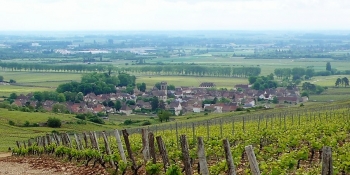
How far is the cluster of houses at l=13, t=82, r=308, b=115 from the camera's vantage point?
9225cm

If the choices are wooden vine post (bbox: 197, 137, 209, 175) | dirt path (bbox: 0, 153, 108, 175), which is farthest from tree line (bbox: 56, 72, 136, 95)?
wooden vine post (bbox: 197, 137, 209, 175)

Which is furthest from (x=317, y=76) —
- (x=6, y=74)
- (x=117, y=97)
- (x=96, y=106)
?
(x=6, y=74)

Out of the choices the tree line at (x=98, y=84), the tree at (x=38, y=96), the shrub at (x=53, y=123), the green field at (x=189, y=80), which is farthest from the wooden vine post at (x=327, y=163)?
the green field at (x=189, y=80)

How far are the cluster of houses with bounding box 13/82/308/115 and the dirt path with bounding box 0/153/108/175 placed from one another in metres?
65.9

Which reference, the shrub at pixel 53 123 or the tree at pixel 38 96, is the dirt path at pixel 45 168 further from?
the tree at pixel 38 96

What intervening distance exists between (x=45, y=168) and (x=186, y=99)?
8830 cm

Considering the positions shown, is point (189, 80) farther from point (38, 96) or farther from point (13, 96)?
point (13, 96)

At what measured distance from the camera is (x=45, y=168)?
18.6 meters

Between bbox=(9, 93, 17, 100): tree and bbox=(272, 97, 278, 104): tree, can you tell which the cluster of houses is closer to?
bbox=(9, 93, 17, 100): tree

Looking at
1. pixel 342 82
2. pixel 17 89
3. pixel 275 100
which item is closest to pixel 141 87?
pixel 17 89

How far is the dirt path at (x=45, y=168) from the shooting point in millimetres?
17047

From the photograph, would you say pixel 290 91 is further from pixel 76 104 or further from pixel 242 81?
pixel 76 104

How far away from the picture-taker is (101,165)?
17.1 m

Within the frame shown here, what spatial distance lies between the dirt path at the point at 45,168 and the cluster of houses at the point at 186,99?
65.9m
